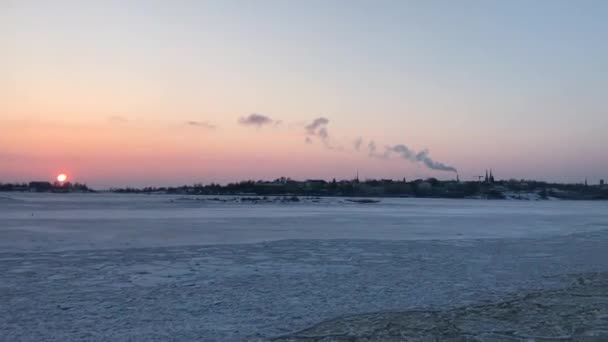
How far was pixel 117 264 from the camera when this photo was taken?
9.97 metres

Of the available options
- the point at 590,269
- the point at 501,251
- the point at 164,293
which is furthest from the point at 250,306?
the point at 501,251

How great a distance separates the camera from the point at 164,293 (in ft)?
24.7

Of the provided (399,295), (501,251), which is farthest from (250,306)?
(501,251)

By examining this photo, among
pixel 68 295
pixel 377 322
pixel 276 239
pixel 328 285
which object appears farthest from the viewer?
pixel 276 239

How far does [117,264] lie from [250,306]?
13.3 feet

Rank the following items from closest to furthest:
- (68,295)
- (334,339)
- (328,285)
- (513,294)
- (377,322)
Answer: (334,339)
(377,322)
(68,295)
(513,294)
(328,285)

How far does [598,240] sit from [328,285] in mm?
11313

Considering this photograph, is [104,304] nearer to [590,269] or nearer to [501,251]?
[590,269]

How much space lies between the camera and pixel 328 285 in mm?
8328

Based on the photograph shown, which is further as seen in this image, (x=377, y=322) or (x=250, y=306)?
(x=250, y=306)

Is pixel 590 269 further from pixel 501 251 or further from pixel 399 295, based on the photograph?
pixel 399 295

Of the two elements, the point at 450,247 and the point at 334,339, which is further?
the point at 450,247

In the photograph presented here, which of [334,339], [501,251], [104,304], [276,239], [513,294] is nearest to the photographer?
[334,339]

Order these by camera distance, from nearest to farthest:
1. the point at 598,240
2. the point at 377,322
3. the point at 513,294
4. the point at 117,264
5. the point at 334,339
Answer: the point at 334,339, the point at 377,322, the point at 513,294, the point at 117,264, the point at 598,240
